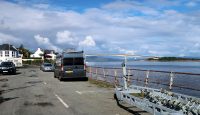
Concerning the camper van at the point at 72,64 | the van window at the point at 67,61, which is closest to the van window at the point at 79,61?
the camper van at the point at 72,64

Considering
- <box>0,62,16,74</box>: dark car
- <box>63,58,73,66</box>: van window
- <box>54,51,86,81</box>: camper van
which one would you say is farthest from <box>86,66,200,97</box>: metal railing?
<box>0,62,16,74</box>: dark car

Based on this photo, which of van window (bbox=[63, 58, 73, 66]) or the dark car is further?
the dark car

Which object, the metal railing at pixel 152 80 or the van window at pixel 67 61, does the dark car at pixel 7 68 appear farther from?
the van window at pixel 67 61

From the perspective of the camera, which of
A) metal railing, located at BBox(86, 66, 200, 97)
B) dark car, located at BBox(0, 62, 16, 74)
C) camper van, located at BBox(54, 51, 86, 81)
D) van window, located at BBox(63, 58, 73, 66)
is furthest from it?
dark car, located at BBox(0, 62, 16, 74)

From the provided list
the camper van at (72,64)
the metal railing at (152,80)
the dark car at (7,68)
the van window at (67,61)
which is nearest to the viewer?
the metal railing at (152,80)

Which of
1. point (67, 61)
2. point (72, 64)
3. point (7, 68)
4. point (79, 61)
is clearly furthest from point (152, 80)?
point (7, 68)

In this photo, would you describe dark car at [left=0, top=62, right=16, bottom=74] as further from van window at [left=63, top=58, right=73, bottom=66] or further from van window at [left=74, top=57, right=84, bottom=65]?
van window at [left=74, top=57, right=84, bottom=65]

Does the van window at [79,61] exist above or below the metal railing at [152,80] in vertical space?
above

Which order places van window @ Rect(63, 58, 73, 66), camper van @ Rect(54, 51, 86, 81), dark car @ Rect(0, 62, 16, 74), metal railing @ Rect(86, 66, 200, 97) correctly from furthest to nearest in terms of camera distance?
dark car @ Rect(0, 62, 16, 74) → van window @ Rect(63, 58, 73, 66) → camper van @ Rect(54, 51, 86, 81) → metal railing @ Rect(86, 66, 200, 97)

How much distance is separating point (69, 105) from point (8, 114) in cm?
304

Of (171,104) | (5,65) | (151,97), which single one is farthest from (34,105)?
(5,65)

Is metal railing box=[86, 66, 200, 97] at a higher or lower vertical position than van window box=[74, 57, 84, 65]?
lower

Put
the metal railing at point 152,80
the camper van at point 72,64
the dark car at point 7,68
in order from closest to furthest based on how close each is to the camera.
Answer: the metal railing at point 152,80 < the camper van at point 72,64 < the dark car at point 7,68

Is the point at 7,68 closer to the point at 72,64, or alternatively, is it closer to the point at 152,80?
the point at 72,64
